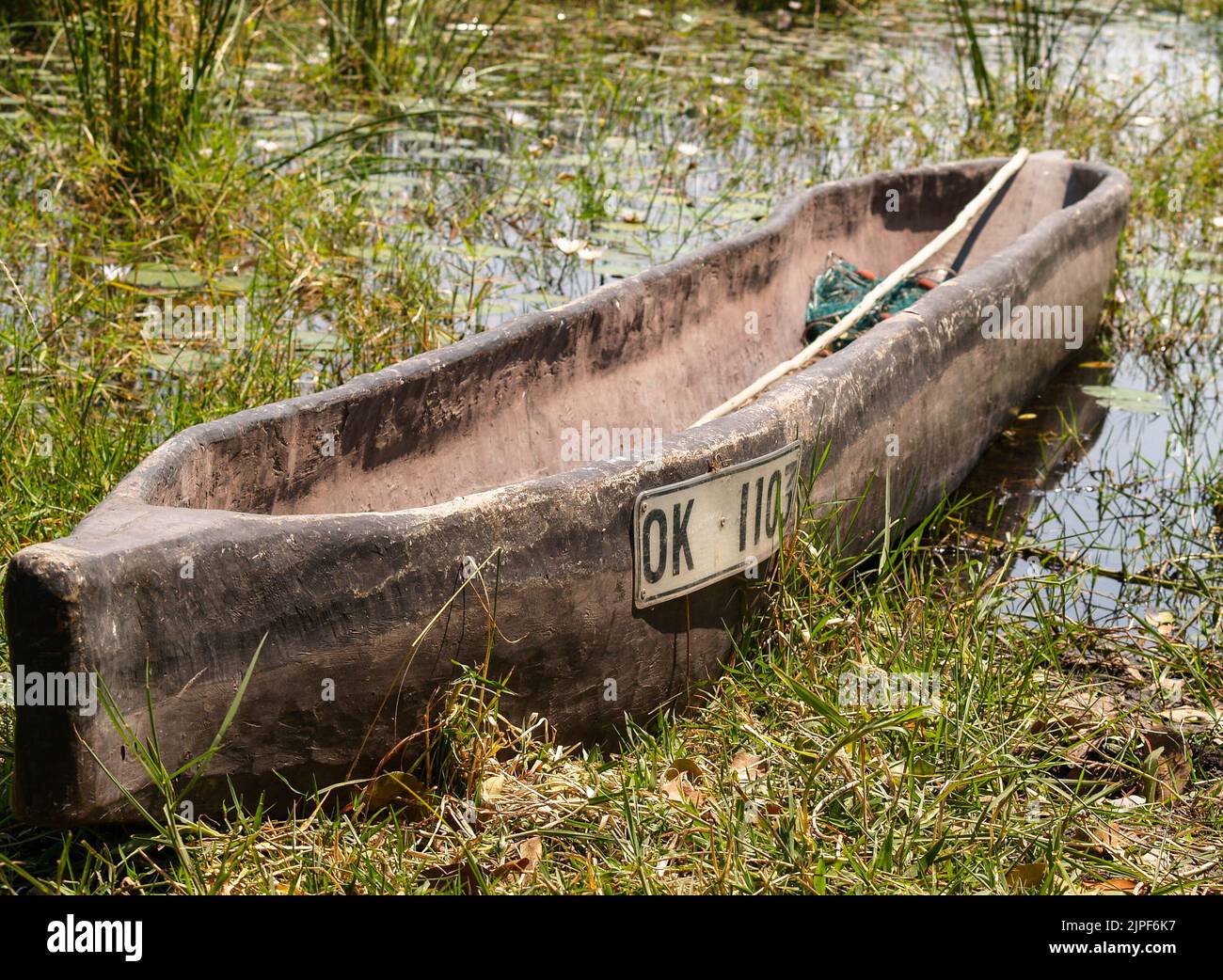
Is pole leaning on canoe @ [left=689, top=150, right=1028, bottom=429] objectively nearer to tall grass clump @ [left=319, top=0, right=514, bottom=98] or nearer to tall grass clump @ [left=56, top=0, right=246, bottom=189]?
tall grass clump @ [left=56, top=0, right=246, bottom=189]

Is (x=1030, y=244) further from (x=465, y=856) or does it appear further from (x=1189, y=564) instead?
(x=465, y=856)

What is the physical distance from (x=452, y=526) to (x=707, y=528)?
53 cm

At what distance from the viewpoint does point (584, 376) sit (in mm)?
3334

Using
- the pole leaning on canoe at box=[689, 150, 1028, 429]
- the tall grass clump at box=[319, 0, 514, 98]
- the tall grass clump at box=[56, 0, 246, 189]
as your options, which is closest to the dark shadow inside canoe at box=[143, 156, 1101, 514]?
the pole leaning on canoe at box=[689, 150, 1028, 429]

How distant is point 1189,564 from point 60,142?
4.14 m

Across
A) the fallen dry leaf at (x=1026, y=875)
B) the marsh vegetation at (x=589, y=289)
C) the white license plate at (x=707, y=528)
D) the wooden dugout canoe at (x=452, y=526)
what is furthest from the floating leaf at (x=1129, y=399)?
the fallen dry leaf at (x=1026, y=875)

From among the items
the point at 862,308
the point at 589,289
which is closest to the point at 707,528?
the point at 862,308

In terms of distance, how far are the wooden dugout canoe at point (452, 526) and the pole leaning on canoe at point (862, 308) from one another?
0.26 m

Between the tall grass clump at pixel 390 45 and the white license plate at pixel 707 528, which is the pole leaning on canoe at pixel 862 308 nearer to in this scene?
the white license plate at pixel 707 528

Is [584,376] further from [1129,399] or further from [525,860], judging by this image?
[1129,399]

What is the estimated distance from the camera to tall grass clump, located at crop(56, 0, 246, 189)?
15.0ft

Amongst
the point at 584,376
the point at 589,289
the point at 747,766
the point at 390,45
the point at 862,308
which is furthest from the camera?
the point at 390,45

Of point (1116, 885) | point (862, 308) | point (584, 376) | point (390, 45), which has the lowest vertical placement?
point (1116, 885)

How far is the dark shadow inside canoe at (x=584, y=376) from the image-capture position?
245 centimetres
